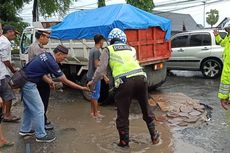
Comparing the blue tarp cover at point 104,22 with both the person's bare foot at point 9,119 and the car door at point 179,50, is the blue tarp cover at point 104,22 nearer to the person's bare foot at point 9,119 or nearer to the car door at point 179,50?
the person's bare foot at point 9,119

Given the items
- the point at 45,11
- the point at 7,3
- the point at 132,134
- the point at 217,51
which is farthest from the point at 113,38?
the point at 45,11

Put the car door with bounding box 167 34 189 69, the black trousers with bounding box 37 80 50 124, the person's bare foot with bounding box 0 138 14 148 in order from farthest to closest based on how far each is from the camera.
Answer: the car door with bounding box 167 34 189 69, the black trousers with bounding box 37 80 50 124, the person's bare foot with bounding box 0 138 14 148

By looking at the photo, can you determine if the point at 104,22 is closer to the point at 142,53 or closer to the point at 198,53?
the point at 142,53

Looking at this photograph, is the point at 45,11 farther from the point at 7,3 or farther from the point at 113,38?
the point at 113,38

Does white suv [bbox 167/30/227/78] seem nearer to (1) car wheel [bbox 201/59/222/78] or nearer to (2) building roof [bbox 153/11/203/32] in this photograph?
(1) car wheel [bbox 201/59/222/78]

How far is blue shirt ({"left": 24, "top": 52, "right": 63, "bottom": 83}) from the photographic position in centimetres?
547

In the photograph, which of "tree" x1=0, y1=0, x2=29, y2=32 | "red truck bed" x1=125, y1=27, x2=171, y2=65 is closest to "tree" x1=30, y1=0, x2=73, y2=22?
"tree" x1=0, y1=0, x2=29, y2=32

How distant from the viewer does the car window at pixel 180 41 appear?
44.2ft

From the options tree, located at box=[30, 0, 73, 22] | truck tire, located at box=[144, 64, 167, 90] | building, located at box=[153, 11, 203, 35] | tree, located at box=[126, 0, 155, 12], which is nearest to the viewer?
truck tire, located at box=[144, 64, 167, 90]

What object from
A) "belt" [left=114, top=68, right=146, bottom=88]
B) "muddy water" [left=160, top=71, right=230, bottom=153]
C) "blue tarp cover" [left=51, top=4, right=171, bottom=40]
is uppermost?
"blue tarp cover" [left=51, top=4, right=171, bottom=40]

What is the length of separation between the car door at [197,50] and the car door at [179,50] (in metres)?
0.15

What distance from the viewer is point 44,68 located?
565 cm

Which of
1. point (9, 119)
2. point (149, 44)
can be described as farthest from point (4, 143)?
point (149, 44)

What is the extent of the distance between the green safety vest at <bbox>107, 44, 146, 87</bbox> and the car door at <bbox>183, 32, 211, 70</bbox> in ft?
25.9
